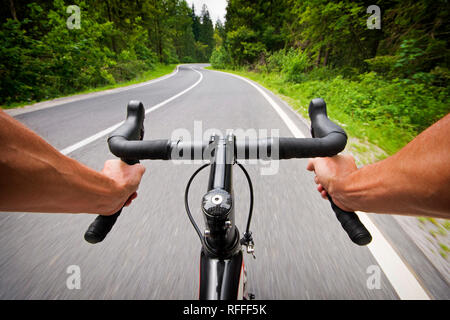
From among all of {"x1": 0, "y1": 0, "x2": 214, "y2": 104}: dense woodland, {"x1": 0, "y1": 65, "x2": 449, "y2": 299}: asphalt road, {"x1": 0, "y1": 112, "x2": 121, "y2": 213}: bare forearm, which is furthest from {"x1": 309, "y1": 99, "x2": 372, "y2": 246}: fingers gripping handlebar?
{"x1": 0, "y1": 0, "x2": 214, "y2": 104}: dense woodland

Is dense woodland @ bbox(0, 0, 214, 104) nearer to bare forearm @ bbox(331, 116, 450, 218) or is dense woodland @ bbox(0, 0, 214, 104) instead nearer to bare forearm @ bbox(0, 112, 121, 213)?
bare forearm @ bbox(0, 112, 121, 213)

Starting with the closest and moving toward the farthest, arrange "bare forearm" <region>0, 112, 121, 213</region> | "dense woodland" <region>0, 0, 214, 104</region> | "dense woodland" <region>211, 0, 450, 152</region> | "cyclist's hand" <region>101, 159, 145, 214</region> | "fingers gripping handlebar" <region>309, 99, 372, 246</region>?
1. "bare forearm" <region>0, 112, 121, 213</region>
2. "fingers gripping handlebar" <region>309, 99, 372, 246</region>
3. "cyclist's hand" <region>101, 159, 145, 214</region>
4. "dense woodland" <region>211, 0, 450, 152</region>
5. "dense woodland" <region>0, 0, 214, 104</region>

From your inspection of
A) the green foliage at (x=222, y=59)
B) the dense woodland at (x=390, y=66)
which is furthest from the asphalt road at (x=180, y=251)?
the green foliage at (x=222, y=59)

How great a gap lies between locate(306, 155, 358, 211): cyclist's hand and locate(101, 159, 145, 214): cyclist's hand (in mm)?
1044

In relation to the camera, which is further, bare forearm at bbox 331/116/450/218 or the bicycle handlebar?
the bicycle handlebar

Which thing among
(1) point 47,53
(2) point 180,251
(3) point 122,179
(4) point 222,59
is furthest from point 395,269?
(4) point 222,59

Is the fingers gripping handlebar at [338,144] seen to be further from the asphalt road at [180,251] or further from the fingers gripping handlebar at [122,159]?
the fingers gripping handlebar at [122,159]

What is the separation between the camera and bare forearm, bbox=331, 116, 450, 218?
2.08 feet

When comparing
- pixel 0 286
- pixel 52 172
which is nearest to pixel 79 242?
pixel 0 286

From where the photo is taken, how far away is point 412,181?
28.0 inches

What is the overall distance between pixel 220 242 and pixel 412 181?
0.76 meters

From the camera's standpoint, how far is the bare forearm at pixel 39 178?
0.59 meters

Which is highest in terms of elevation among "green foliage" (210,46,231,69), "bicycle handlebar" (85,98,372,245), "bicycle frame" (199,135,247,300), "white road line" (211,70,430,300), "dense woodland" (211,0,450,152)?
"green foliage" (210,46,231,69)
